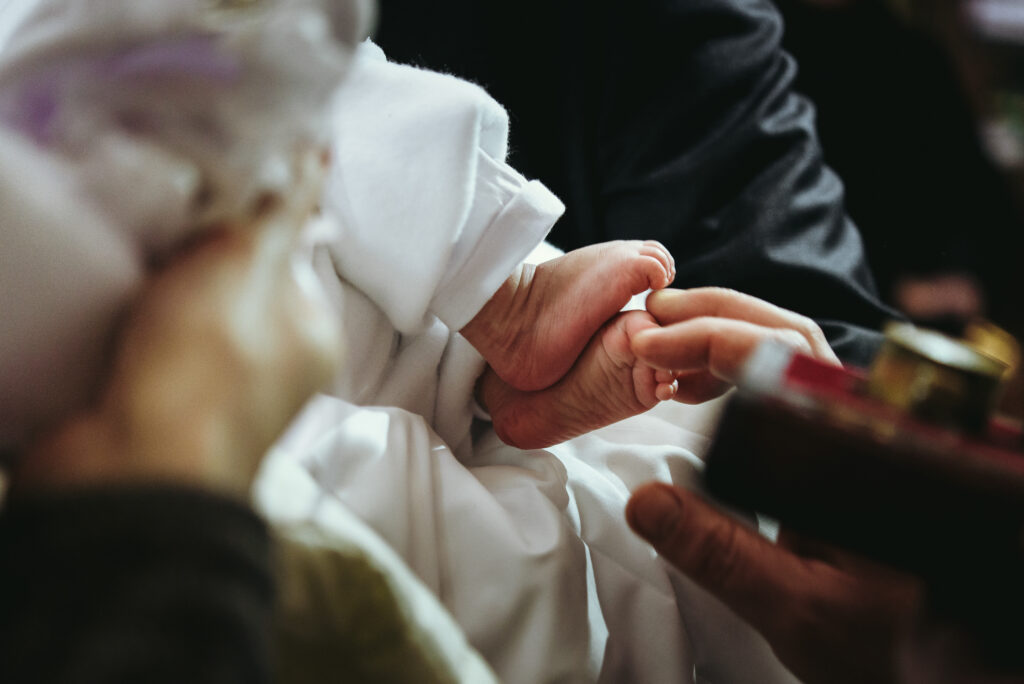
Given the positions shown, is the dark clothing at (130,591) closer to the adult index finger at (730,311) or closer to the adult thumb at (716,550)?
the adult thumb at (716,550)

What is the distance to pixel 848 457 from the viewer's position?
23cm

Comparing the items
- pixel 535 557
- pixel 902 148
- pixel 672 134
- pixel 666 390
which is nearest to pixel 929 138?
pixel 902 148

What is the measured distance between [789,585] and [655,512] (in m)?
0.07

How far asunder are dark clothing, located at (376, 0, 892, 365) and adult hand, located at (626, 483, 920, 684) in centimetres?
22

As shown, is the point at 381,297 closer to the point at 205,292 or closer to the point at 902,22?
the point at 205,292

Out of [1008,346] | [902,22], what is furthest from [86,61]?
[902,22]

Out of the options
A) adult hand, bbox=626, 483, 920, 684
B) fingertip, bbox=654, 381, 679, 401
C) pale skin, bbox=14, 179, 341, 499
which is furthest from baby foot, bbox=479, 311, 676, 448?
→ pale skin, bbox=14, 179, 341, 499

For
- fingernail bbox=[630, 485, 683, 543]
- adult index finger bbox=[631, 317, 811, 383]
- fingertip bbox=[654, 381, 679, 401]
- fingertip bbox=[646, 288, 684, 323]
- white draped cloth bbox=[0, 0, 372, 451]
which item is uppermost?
white draped cloth bbox=[0, 0, 372, 451]

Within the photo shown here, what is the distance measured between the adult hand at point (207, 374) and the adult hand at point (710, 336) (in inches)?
6.8

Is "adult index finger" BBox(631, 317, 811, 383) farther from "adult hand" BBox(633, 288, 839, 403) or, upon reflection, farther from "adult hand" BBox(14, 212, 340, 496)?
"adult hand" BBox(14, 212, 340, 496)

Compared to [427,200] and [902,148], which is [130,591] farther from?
[902,148]

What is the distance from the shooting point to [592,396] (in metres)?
0.41

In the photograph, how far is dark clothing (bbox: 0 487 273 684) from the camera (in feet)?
0.46

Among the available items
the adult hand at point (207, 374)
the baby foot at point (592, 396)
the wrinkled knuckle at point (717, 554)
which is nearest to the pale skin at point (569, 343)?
the baby foot at point (592, 396)
